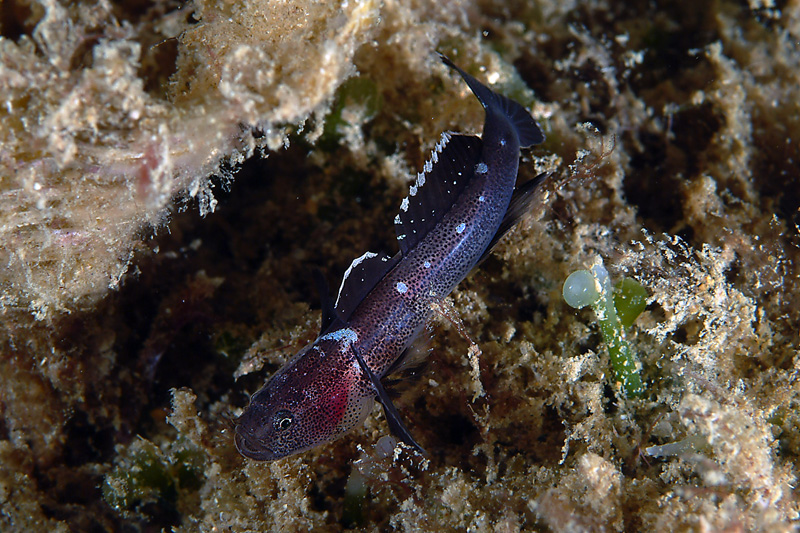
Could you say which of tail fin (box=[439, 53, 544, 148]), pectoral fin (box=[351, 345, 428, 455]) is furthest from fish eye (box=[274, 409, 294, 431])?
tail fin (box=[439, 53, 544, 148])

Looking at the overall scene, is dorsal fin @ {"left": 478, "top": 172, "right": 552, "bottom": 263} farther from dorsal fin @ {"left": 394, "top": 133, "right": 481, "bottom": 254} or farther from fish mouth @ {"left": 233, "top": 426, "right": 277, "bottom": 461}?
fish mouth @ {"left": 233, "top": 426, "right": 277, "bottom": 461}

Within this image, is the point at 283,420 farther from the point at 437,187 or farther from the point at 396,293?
the point at 437,187

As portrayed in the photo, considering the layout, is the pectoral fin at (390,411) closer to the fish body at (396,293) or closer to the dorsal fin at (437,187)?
the fish body at (396,293)

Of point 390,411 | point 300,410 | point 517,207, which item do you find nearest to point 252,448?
point 300,410

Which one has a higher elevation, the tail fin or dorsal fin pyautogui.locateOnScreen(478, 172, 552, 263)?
the tail fin

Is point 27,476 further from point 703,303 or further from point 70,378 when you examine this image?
point 703,303

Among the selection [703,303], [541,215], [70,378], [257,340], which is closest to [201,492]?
[257,340]

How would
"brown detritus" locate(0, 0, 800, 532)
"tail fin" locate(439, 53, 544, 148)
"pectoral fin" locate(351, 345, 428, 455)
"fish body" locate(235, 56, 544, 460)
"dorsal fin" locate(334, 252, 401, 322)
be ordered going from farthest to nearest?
"tail fin" locate(439, 53, 544, 148)
"dorsal fin" locate(334, 252, 401, 322)
"fish body" locate(235, 56, 544, 460)
"pectoral fin" locate(351, 345, 428, 455)
"brown detritus" locate(0, 0, 800, 532)
